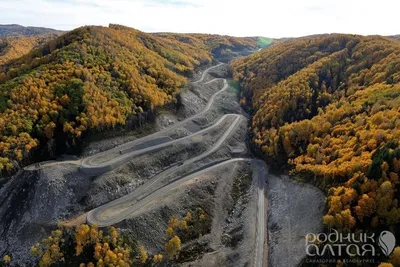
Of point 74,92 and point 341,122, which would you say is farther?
point 74,92

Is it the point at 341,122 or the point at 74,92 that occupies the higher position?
the point at 74,92

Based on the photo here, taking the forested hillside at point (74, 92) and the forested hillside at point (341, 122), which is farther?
the forested hillside at point (74, 92)

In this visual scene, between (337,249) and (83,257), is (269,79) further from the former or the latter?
(83,257)

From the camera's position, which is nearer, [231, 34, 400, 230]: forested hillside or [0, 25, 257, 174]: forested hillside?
[231, 34, 400, 230]: forested hillside

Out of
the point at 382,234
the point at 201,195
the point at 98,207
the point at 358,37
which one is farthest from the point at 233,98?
the point at 382,234
